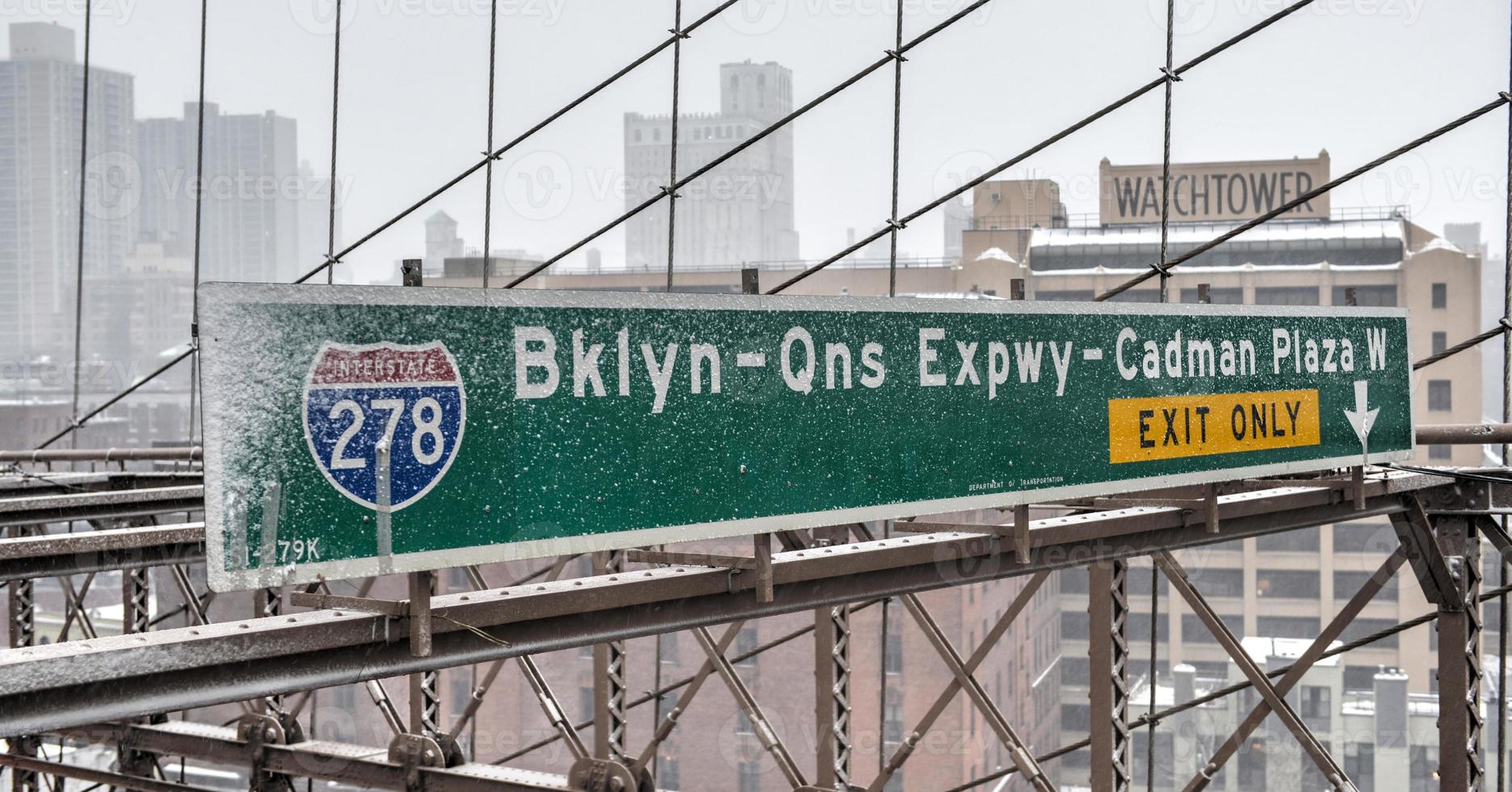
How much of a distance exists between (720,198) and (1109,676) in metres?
48.3

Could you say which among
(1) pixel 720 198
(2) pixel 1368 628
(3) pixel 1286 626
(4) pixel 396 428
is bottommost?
(2) pixel 1368 628

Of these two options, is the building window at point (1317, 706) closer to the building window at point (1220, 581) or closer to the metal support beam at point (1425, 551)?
the building window at point (1220, 581)

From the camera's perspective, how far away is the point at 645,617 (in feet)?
15.6

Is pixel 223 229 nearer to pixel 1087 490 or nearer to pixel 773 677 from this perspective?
pixel 773 677

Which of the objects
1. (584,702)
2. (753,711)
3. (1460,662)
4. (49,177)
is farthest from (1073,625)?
(1460,662)

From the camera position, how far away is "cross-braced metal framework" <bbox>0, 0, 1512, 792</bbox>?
12.7 feet

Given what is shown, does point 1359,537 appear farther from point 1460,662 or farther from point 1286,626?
point 1460,662

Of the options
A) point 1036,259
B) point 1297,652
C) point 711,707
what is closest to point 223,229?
point 711,707

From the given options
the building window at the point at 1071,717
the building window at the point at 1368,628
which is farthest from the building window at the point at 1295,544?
the building window at the point at 1071,717

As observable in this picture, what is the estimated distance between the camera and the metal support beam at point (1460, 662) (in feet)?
25.6

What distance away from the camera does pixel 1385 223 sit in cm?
5169

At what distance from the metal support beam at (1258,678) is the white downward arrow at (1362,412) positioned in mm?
1207

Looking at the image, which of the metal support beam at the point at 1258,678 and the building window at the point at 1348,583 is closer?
the metal support beam at the point at 1258,678

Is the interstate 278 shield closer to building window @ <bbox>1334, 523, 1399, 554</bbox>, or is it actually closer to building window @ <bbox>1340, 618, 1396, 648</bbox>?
building window @ <bbox>1334, 523, 1399, 554</bbox>
